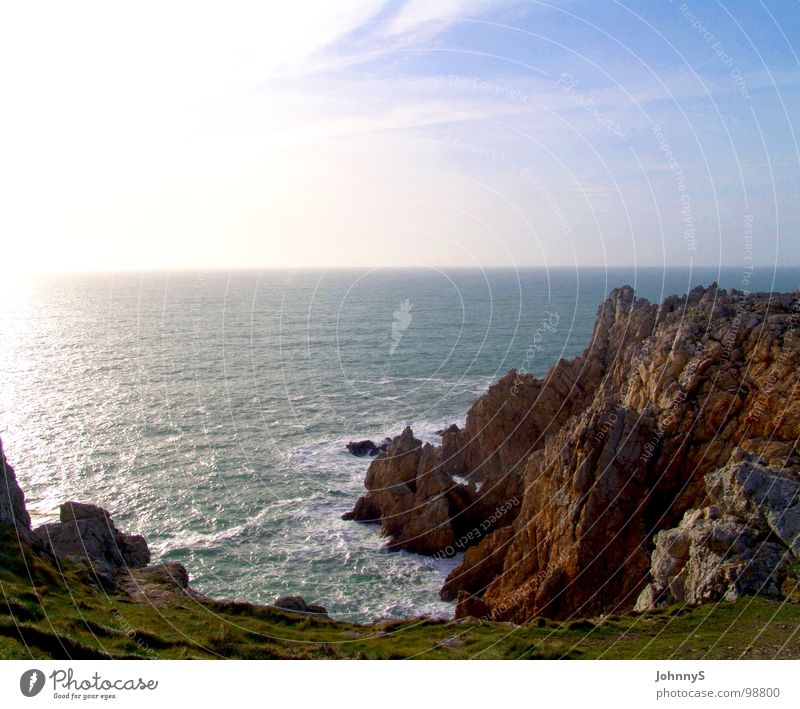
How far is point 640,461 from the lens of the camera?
117 feet

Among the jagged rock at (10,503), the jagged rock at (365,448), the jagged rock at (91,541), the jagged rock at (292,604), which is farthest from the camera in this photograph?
the jagged rock at (365,448)

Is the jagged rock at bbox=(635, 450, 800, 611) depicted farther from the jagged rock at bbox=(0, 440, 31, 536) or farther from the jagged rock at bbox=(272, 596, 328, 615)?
the jagged rock at bbox=(0, 440, 31, 536)

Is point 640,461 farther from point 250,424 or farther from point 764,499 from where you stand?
point 250,424

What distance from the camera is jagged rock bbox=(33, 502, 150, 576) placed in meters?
32.2

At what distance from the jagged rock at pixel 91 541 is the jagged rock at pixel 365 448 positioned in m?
34.8

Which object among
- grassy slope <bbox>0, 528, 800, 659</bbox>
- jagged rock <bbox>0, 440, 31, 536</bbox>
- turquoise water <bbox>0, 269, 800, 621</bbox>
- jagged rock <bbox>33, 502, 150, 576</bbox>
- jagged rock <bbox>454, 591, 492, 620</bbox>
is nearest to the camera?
grassy slope <bbox>0, 528, 800, 659</bbox>

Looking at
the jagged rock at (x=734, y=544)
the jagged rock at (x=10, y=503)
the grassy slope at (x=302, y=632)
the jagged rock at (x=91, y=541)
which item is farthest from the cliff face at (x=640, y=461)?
the jagged rock at (x=10, y=503)

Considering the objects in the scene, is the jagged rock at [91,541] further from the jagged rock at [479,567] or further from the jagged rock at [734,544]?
the jagged rock at [734,544]

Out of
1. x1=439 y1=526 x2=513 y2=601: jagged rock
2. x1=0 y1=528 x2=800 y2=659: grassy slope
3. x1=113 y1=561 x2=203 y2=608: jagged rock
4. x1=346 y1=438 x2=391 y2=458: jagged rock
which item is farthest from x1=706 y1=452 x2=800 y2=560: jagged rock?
x1=346 y1=438 x2=391 y2=458: jagged rock

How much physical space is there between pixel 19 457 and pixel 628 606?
223ft

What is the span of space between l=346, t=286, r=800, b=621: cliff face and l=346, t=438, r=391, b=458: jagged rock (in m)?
20.6

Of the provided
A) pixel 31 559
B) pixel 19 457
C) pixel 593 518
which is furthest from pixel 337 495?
pixel 19 457

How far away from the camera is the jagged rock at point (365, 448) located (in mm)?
69250

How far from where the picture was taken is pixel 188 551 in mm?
47719
